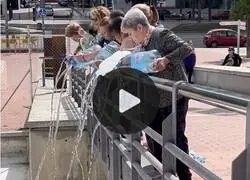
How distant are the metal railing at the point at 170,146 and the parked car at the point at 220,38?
129ft

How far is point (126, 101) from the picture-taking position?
5.10m

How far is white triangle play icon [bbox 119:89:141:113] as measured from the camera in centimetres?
484

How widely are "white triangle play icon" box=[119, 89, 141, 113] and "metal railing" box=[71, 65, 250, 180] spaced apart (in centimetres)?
28

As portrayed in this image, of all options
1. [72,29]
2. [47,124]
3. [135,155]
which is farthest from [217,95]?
[47,124]

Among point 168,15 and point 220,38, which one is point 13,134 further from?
point 168,15

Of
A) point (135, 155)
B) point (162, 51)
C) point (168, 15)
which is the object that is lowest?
point (135, 155)

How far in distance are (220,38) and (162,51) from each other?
42.1m

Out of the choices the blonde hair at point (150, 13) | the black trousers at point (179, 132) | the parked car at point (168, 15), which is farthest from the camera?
the parked car at point (168, 15)

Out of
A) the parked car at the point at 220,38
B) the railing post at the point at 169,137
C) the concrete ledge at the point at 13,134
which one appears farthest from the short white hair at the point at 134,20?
the parked car at the point at 220,38

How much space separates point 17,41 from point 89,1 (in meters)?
46.2

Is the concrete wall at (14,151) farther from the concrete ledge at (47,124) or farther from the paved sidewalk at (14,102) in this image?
the concrete ledge at (47,124)

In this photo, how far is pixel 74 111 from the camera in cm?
905

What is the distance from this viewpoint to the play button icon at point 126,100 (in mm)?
4449

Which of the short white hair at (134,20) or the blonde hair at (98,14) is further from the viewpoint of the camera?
the blonde hair at (98,14)
